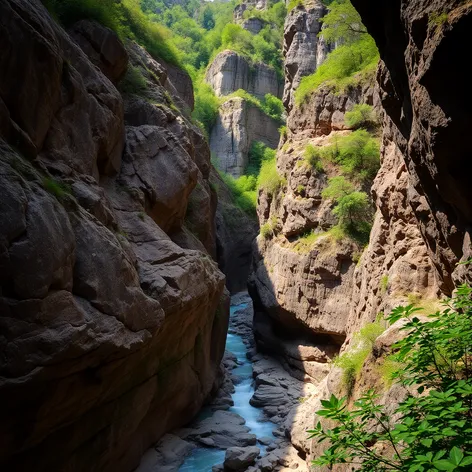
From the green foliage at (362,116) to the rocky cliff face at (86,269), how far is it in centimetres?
823

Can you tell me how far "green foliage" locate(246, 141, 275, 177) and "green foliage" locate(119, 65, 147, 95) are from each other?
26.7 meters

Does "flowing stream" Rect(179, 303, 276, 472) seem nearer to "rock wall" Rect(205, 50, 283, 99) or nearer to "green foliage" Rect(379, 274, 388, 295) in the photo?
"green foliage" Rect(379, 274, 388, 295)

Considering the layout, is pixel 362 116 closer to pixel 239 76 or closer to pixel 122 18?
pixel 122 18

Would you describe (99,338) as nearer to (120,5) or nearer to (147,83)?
(147,83)

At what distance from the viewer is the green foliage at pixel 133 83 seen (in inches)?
651

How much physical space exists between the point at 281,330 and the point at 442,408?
18.5 metres

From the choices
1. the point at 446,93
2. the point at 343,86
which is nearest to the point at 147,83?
the point at 343,86

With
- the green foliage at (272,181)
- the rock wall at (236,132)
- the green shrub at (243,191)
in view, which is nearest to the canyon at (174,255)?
the green foliage at (272,181)

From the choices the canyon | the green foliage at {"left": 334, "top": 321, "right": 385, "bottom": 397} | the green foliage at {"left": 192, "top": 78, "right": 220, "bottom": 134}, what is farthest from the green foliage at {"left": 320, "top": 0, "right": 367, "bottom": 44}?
the green foliage at {"left": 192, "top": 78, "right": 220, "bottom": 134}

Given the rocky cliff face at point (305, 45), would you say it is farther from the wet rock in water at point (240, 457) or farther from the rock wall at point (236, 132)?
the wet rock in water at point (240, 457)

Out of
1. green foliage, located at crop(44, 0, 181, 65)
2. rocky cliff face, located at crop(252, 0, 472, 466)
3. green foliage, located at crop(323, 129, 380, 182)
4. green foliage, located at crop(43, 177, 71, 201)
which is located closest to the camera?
rocky cliff face, located at crop(252, 0, 472, 466)

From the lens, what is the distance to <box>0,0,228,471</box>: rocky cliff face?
6.78m

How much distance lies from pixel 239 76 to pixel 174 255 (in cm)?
4046

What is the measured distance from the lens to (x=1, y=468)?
7160 millimetres
